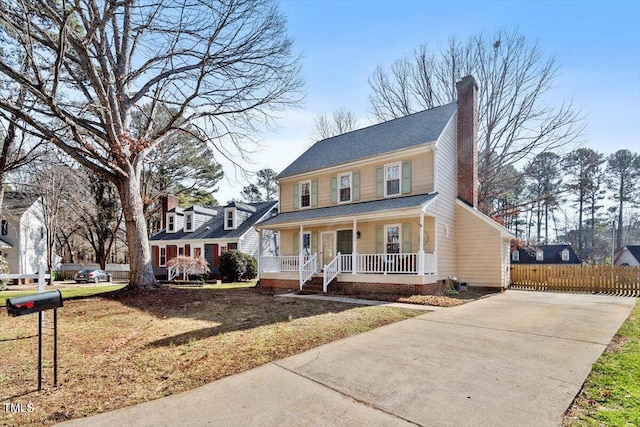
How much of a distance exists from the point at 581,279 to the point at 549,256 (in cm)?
2655

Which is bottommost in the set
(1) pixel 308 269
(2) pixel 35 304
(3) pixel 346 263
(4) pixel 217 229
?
(1) pixel 308 269

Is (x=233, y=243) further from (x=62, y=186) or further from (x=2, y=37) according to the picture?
(x=2, y=37)

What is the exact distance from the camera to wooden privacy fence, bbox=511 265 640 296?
48.7 ft

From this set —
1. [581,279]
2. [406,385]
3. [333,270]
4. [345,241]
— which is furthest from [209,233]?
[406,385]

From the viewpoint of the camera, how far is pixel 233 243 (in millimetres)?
24453

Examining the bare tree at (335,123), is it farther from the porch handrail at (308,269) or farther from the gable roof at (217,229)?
the porch handrail at (308,269)

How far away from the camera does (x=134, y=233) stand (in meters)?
13.0

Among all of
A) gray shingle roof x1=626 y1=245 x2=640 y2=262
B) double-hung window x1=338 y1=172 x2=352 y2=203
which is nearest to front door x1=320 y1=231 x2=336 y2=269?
double-hung window x1=338 y1=172 x2=352 y2=203

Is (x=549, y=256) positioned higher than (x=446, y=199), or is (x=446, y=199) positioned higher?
(x=446, y=199)

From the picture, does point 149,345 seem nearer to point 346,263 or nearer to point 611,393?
point 611,393

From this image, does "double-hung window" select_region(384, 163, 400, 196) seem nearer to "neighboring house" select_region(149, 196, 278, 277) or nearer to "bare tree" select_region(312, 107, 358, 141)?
"neighboring house" select_region(149, 196, 278, 277)

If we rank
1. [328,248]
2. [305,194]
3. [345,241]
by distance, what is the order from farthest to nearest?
1. [305,194]
2. [328,248]
3. [345,241]

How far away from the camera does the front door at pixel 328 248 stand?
16.1 metres

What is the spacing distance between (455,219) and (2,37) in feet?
58.7
